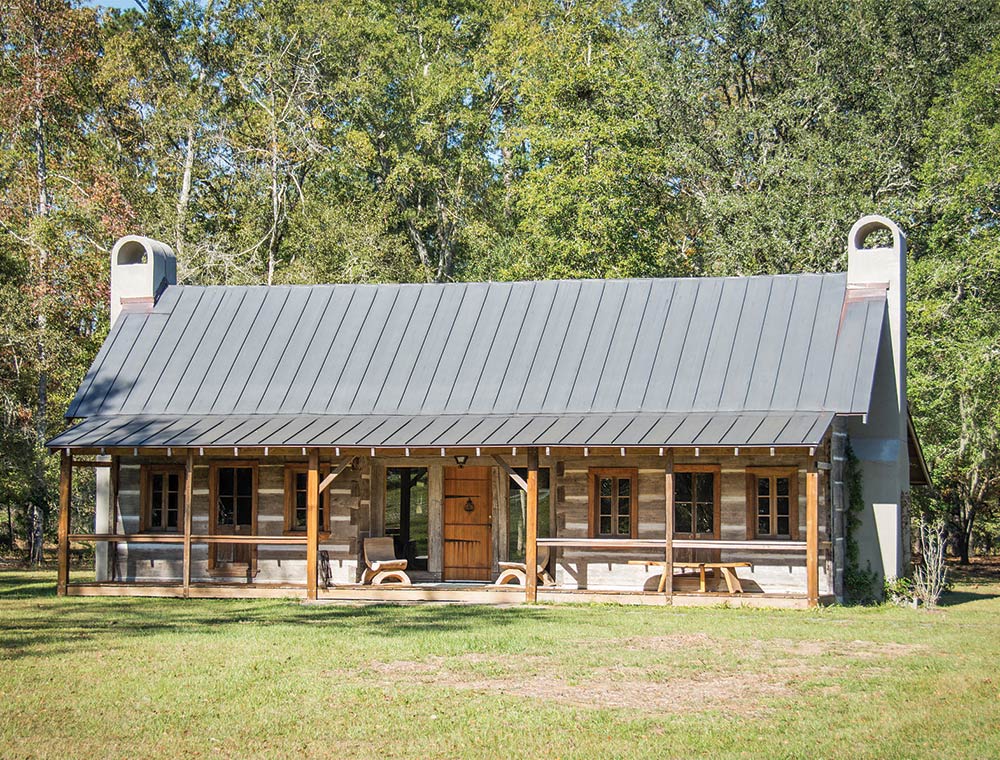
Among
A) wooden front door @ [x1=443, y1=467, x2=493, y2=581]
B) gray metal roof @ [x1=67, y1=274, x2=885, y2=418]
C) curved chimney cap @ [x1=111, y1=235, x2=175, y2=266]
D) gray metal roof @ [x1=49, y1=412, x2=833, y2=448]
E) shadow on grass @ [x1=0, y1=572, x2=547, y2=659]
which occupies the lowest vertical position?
shadow on grass @ [x1=0, y1=572, x2=547, y2=659]

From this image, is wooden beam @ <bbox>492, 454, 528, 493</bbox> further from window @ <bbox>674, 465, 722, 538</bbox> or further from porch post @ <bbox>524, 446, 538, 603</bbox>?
window @ <bbox>674, 465, 722, 538</bbox>

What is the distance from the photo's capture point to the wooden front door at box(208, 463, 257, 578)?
23.2m

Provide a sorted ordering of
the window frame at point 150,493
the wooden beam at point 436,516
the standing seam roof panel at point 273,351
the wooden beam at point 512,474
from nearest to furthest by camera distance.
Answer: the wooden beam at point 512,474
the standing seam roof panel at point 273,351
the wooden beam at point 436,516
the window frame at point 150,493

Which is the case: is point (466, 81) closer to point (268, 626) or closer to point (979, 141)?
point (979, 141)

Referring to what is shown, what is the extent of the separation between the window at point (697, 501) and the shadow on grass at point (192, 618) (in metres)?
3.53

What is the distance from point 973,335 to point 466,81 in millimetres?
18630

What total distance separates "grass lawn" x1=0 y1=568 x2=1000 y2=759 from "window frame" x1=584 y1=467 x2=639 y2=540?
3.13 m

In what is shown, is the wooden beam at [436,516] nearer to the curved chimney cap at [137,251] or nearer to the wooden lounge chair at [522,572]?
the wooden lounge chair at [522,572]

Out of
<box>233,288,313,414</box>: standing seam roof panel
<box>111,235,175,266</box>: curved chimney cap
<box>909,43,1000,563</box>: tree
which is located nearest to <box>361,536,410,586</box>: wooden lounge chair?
<box>233,288,313,414</box>: standing seam roof panel

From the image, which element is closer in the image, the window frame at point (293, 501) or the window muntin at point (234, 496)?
the window frame at point (293, 501)

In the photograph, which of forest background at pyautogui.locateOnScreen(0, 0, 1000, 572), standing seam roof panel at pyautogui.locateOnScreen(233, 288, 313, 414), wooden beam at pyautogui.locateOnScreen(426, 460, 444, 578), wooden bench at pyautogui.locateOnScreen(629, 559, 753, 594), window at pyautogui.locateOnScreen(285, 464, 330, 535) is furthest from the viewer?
forest background at pyautogui.locateOnScreen(0, 0, 1000, 572)

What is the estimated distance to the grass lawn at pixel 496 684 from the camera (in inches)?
416

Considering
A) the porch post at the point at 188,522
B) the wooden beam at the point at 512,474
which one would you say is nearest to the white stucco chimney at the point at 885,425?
the wooden beam at the point at 512,474

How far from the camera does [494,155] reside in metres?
45.5
